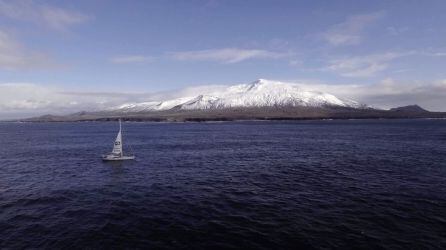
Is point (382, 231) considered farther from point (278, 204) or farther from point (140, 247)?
point (140, 247)

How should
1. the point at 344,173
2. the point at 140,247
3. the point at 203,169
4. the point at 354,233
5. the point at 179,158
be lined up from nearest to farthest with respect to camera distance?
1. the point at 140,247
2. the point at 354,233
3. the point at 344,173
4. the point at 203,169
5. the point at 179,158

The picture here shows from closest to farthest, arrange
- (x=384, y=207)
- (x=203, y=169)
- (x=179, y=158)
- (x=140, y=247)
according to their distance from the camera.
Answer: (x=140, y=247)
(x=384, y=207)
(x=203, y=169)
(x=179, y=158)

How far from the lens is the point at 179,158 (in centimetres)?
9712

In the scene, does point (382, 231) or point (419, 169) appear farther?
point (419, 169)

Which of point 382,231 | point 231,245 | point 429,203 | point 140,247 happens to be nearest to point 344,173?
point 429,203

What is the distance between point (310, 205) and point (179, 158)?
182 feet

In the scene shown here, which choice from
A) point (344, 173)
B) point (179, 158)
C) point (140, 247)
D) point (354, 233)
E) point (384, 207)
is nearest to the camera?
point (140, 247)

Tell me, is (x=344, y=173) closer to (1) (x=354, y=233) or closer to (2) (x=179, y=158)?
(1) (x=354, y=233)

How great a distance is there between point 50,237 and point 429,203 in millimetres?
49982

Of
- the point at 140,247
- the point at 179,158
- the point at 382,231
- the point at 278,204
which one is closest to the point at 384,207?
the point at 382,231

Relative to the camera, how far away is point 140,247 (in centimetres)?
3469

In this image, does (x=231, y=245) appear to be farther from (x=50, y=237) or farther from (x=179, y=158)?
(x=179, y=158)

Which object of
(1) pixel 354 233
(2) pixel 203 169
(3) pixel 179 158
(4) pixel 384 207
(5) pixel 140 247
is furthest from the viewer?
(3) pixel 179 158

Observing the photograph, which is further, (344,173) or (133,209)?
(344,173)
